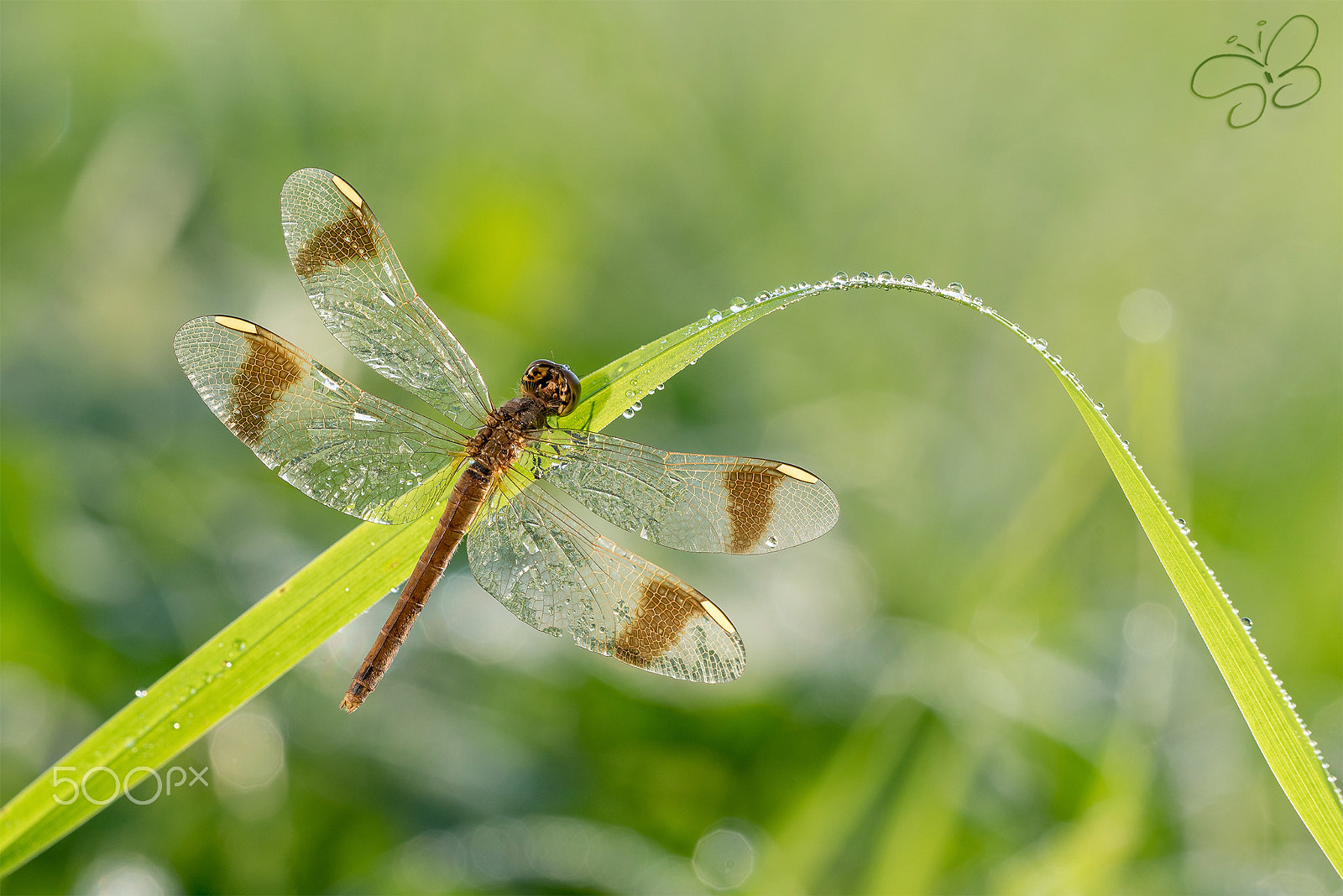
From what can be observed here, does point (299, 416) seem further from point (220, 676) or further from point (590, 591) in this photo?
point (590, 591)

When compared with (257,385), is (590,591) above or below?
above

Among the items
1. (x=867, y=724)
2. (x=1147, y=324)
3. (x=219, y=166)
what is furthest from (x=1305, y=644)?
(x=219, y=166)

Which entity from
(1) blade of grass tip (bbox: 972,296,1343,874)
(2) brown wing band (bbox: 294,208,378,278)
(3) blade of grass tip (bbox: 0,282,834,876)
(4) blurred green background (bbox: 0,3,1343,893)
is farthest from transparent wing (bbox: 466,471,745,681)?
(1) blade of grass tip (bbox: 972,296,1343,874)

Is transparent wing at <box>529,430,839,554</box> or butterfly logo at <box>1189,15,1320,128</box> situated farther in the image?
butterfly logo at <box>1189,15,1320,128</box>

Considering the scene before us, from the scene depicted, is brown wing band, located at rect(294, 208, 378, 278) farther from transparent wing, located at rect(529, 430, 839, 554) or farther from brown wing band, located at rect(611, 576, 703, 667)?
brown wing band, located at rect(611, 576, 703, 667)

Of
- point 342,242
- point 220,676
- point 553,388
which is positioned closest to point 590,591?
point 553,388
